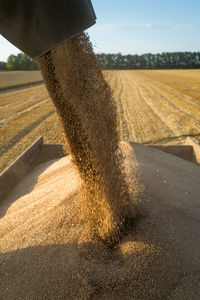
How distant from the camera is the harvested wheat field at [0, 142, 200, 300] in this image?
5.48 ft

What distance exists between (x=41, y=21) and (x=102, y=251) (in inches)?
64.1

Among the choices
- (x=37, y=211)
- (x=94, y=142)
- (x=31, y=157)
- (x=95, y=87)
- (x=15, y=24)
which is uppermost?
(x=15, y=24)

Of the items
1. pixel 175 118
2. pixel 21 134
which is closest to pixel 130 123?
pixel 175 118

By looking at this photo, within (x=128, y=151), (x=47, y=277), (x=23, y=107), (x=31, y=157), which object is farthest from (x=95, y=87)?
(x=23, y=107)

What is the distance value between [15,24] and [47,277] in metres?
1.63

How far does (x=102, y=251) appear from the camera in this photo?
192 centimetres

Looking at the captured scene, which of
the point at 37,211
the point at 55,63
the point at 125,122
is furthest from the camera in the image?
the point at 125,122

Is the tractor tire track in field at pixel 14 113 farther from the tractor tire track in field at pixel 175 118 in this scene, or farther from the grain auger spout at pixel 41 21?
the grain auger spout at pixel 41 21

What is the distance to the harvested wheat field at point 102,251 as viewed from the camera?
1671mm

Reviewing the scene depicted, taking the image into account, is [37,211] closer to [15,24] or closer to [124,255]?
[124,255]

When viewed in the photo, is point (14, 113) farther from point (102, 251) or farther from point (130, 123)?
point (102, 251)

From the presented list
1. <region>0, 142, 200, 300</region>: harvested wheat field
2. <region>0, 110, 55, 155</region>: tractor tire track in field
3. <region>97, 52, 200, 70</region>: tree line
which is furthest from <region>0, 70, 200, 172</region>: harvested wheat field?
<region>97, 52, 200, 70</region>: tree line

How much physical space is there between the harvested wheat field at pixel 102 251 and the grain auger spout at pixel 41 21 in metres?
1.49

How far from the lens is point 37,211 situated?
2621 millimetres
